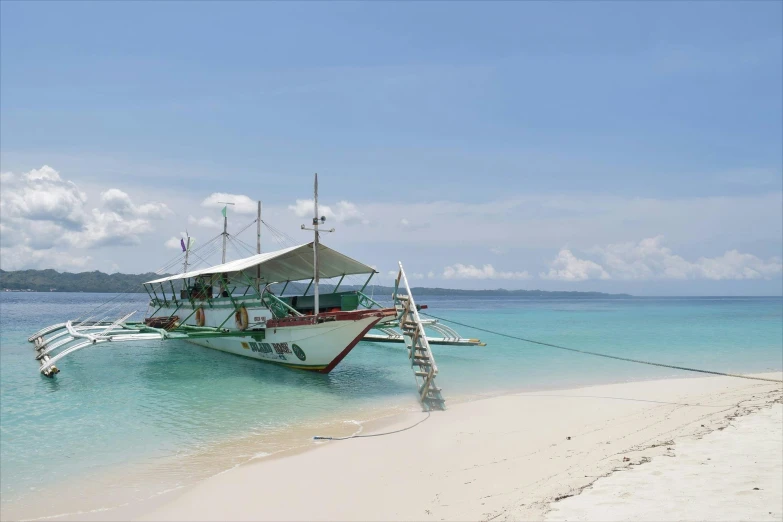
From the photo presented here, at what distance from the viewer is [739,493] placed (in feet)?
17.7

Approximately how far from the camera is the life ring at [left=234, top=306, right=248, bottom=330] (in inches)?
729

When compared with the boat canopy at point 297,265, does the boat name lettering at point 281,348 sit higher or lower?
lower

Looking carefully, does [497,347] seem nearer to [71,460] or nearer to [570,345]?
[570,345]

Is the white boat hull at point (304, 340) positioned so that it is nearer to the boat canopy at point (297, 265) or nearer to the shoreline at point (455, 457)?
the boat canopy at point (297, 265)

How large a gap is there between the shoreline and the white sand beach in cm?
3

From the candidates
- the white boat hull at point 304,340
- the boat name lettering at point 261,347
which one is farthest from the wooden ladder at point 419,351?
the boat name lettering at point 261,347

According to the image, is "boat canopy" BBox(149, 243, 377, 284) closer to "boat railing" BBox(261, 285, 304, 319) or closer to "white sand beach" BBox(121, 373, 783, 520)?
"boat railing" BBox(261, 285, 304, 319)

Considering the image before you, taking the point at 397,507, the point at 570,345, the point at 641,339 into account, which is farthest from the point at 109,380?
the point at 641,339

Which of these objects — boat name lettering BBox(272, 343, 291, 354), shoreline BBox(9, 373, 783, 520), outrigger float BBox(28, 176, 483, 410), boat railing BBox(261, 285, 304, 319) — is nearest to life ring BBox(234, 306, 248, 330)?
outrigger float BBox(28, 176, 483, 410)

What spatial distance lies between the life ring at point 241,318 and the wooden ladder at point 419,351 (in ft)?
19.3

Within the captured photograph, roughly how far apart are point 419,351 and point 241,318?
748 cm

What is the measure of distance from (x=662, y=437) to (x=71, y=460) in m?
10.2

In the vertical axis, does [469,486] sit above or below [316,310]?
below

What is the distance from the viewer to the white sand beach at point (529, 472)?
213 inches
